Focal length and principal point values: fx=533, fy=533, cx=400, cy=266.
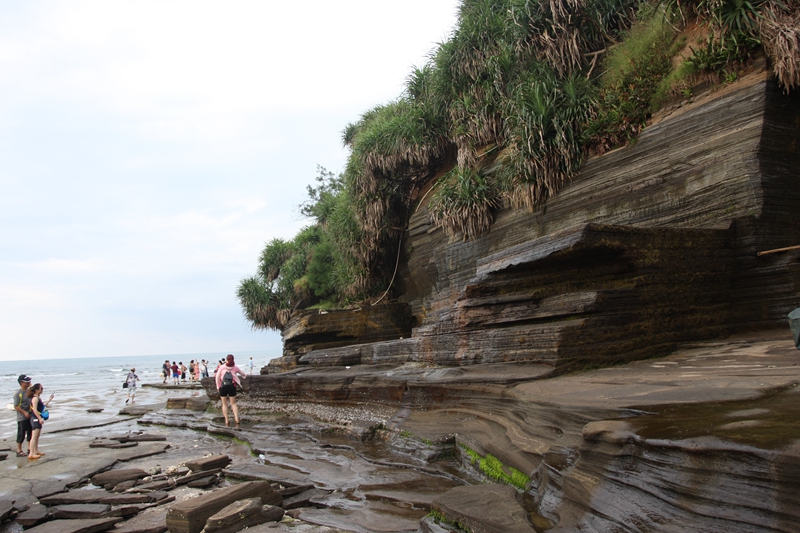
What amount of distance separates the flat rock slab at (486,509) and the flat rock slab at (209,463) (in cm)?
401

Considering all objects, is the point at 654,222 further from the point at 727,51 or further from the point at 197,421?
the point at 197,421

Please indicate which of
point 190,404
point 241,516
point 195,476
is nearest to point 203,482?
point 195,476

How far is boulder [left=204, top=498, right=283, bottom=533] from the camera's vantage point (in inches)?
189

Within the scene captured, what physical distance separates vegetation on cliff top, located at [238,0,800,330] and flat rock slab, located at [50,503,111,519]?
29.6 ft

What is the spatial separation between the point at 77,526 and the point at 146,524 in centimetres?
70

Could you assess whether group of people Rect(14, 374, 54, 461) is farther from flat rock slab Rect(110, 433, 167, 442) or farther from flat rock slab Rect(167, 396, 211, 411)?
flat rock slab Rect(167, 396, 211, 411)

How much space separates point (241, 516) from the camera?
4.99 meters

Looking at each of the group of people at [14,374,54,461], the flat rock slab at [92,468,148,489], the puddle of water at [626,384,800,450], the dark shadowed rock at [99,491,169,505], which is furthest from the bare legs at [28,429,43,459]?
the puddle of water at [626,384,800,450]

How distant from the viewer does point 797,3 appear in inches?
295

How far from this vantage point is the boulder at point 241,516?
479 centimetres

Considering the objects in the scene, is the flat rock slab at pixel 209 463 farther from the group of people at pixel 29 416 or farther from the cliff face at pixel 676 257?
the cliff face at pixel 676 257

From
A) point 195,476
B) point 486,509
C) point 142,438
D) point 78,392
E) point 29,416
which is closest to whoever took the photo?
point 486,509

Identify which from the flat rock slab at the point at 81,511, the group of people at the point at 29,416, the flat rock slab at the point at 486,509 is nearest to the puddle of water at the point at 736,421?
the flat rock slab at the point at 486,509

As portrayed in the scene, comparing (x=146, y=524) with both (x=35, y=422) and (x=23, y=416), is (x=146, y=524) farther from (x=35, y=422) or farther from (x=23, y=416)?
(x=23, y=416)
